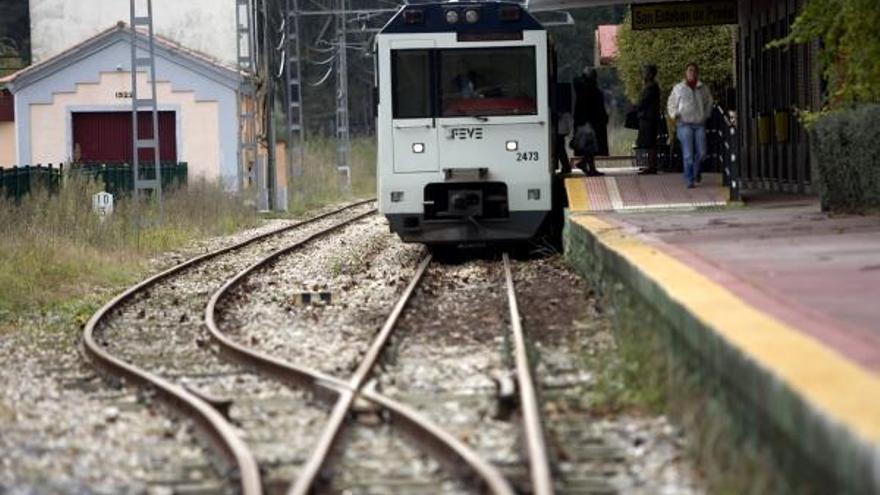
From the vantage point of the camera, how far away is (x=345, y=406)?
945cm

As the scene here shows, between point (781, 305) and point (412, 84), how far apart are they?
12.4m

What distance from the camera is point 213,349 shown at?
13.2 meters

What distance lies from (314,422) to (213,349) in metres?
3.80

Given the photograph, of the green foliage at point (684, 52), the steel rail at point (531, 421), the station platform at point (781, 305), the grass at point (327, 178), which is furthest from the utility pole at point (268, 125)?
the steel rail at point (531, 421)

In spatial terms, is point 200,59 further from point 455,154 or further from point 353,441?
point 353,441

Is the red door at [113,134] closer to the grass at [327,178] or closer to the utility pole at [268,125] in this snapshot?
the grass at [327,178]

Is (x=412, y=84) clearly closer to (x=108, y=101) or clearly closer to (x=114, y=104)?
(x=114, y=104)

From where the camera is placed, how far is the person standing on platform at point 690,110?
2159 cm

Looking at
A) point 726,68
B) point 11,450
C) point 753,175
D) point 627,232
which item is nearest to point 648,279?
point 11,450

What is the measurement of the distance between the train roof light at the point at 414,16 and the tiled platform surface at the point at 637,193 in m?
2.83

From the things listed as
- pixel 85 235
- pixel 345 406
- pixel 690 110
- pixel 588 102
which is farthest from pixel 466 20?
pixel 345 406

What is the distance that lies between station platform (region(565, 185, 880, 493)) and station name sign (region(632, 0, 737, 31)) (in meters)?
7.82

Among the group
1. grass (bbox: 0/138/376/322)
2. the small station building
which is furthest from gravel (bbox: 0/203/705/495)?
the small station building

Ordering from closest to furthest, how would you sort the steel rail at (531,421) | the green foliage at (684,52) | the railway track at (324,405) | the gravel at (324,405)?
1. the steel rail at (531,421)
2. the railway track at (324,405)
3. the gravel at (324,405)
4. the green foliage at (684,52)
